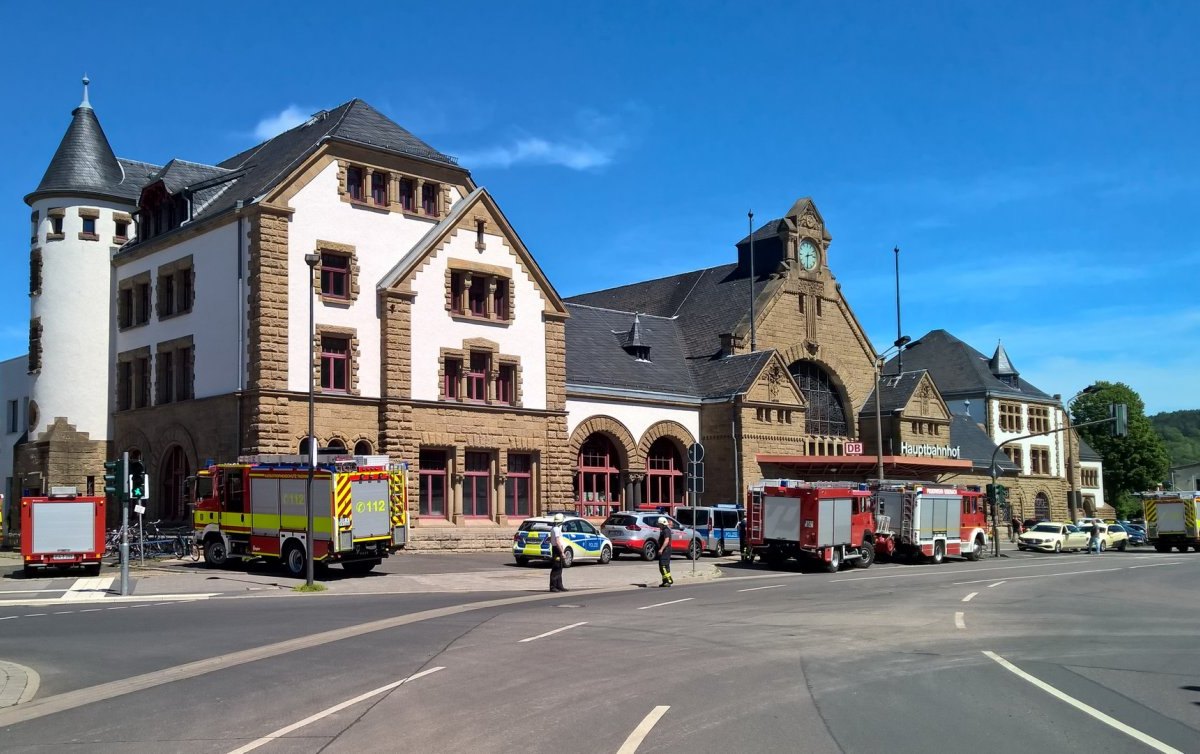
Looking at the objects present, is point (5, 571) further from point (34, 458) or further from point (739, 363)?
point (739, 363)

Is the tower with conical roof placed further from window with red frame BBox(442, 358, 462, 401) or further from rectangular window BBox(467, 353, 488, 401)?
rectangular window BBox(467, 353, 488, 401)

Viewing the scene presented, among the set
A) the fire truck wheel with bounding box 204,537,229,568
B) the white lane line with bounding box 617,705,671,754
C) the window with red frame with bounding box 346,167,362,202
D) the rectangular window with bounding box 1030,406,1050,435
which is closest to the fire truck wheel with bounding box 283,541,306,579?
the fire truck wheel with bounding box 204,537,229,568

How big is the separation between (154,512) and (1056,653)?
111 ft

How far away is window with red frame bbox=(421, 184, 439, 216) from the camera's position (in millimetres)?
41000

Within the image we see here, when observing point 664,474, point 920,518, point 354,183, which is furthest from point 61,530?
point 920,518

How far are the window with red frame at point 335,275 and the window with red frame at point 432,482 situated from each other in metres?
6.23

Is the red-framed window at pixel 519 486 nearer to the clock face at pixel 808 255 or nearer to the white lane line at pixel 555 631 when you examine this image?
the clock face at pixel 808 255

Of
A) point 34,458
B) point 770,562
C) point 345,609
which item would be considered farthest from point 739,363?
point 345,609

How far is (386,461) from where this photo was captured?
2978 centimetres

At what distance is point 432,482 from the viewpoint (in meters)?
39.6

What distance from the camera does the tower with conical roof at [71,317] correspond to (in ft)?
139

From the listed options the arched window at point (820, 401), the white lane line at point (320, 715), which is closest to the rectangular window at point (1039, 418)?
the arched window at point (820, 401)

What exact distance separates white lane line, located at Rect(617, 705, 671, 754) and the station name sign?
5070cm

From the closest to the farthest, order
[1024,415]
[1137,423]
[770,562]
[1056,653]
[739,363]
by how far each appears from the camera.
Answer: [1056,653] → [770,562] → [739,363] → [1024,415] → [1137,423]
